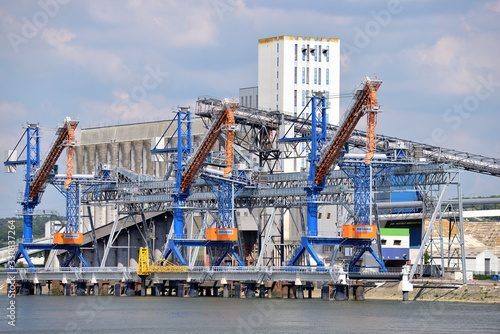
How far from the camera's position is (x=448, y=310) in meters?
74.2

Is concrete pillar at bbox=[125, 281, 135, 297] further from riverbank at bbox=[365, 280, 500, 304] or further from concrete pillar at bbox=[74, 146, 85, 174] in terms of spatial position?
concrete pillar at bbox=[74, 146, 85, 174]

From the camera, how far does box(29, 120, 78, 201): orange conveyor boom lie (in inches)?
4070

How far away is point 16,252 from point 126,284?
63.9 feet

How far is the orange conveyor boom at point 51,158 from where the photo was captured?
103 m

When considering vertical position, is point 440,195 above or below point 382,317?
above

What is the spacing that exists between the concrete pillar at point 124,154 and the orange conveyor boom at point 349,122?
174 feet

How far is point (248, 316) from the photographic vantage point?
Answer: 69.6 m

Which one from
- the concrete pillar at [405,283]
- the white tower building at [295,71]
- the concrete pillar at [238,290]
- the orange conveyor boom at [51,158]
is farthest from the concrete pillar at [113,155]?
the concrete pillar at [405,283]

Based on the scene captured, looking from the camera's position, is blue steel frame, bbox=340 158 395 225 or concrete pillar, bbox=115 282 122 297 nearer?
blue steel frame, bbox=340 158 395 225

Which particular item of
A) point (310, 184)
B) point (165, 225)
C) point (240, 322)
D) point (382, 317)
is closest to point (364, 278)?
point (310, 184)

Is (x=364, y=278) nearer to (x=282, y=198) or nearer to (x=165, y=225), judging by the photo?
(x=282, y=198)

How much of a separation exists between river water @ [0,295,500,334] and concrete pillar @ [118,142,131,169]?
49417 millimetres

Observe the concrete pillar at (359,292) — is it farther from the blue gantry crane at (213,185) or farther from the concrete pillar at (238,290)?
the blue gantry crane at (213,185)

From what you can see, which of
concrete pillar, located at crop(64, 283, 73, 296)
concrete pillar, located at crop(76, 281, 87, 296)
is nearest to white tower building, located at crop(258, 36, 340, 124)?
concrete pillar, located at crop(76, 281, 87, 296)
